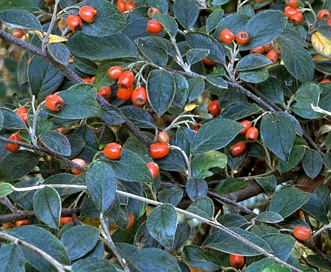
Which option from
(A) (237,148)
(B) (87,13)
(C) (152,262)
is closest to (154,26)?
(B) (87,13)

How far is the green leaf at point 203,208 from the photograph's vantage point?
836 mm

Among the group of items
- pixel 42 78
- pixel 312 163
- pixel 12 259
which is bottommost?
pixel 312 163

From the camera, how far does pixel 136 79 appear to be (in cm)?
116

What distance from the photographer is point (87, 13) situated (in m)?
0.97

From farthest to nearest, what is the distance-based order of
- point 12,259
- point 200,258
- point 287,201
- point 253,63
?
point 253,63
point 287,201
point 200,258
point 12,259

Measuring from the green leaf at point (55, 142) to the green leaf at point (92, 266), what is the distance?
25 cm

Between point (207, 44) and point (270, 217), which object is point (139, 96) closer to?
point (207, 44)

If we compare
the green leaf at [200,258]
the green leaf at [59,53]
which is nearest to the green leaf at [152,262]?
the green leaf at [200,258]

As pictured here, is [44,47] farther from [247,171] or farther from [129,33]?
[247,171]

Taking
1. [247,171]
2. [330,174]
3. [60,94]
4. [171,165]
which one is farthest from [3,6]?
[330,174]

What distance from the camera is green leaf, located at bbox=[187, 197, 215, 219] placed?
0.84 metres

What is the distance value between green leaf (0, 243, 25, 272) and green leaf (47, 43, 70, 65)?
1.28ft

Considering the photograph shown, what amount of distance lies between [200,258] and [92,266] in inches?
9.9

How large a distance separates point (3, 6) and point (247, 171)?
0.67 m
